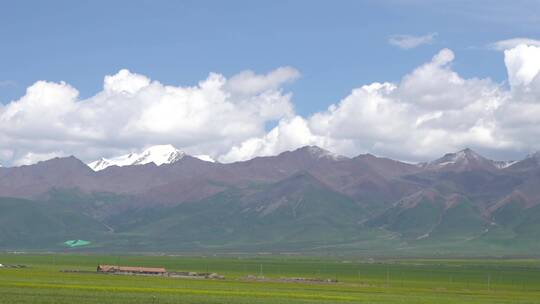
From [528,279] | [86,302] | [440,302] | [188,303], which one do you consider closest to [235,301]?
[188,303]

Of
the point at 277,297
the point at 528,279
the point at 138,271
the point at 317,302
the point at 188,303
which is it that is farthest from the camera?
the point at 528,279

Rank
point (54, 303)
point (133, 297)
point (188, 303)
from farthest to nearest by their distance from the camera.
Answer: point (133, 297), point (188, 303), point (54, 303)

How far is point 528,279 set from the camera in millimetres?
193875

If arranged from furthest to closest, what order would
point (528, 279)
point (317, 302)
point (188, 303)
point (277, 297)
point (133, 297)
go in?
point (528, 279), point (277, 297), point (317, 302), point (133, 297), point (188, 303)

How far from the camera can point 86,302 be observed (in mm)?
80250

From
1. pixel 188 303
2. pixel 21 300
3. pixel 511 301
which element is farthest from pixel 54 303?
pixel 511 301

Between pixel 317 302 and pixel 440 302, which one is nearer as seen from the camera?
pixel 317 302

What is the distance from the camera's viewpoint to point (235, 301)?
300ft

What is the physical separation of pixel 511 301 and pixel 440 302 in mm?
12723

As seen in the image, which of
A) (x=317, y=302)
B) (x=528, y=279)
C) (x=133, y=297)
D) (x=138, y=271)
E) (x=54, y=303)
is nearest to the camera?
(x=54, y=303)

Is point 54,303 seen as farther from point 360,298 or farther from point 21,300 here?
point 360,298

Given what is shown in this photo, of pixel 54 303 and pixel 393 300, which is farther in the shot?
pixel 393 300

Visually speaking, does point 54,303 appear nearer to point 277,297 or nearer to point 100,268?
point 277,297

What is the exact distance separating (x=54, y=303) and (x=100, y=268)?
3812 inches
